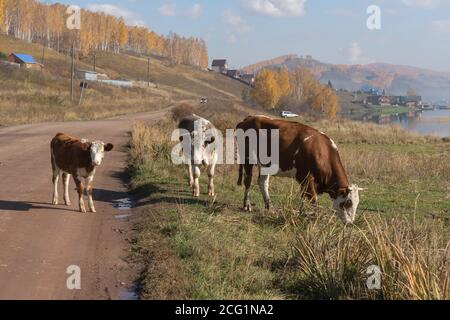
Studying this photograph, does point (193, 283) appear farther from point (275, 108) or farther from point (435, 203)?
point (275, 108)

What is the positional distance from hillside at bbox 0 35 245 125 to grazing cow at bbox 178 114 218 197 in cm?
2347

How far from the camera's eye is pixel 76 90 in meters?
68.2

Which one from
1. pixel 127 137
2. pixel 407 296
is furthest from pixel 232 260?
pixel 127 137

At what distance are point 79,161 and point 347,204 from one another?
520 cm

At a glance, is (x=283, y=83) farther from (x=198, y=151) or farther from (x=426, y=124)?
(x=198, y=151)

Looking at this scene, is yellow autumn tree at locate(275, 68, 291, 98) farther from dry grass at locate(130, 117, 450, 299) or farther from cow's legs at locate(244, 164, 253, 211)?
dry grass at locate(130, 117, 450, 299)

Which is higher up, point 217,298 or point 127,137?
point 127,137

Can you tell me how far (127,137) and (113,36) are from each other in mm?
141752

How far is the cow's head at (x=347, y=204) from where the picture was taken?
989cm

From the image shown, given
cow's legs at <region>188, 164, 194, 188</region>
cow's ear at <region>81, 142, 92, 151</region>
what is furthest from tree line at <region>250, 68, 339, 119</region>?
cow's ear at <region>81, 142, 92, 151</region>

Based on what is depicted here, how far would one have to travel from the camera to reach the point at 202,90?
141m

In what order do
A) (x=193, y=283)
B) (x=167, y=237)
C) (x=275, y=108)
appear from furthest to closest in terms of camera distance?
(x=275, y=108), (x=167, y=237), (x=193, y=283)

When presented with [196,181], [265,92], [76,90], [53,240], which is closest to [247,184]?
[196,181]

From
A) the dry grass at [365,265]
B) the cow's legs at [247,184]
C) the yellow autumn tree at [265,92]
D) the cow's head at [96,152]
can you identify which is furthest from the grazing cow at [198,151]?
the yellow autumn tree at [265,92]
